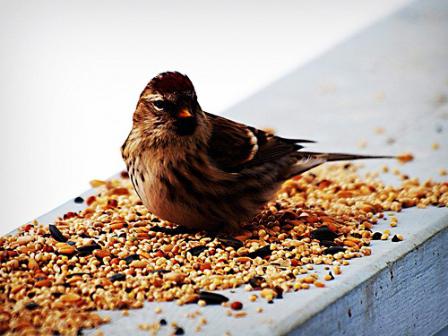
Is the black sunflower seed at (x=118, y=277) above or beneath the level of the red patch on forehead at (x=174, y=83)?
beneath

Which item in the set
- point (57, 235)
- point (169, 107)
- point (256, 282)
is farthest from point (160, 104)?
point (256, 282)

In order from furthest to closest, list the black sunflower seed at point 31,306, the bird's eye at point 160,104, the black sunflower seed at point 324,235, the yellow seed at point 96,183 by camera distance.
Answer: the yellow seed at point 96,183 → the black sunflower seed at point 324,235 → the bird's eye at point 160,104 → the black sunflower seed at point 31,306

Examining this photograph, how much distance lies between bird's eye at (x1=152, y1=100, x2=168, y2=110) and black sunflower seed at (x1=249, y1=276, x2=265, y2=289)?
0.68 meters

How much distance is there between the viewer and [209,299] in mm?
2617

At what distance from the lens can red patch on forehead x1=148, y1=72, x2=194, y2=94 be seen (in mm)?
2996

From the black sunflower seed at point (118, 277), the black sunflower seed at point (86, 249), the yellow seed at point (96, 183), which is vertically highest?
the yellow seed at point (96, 183)

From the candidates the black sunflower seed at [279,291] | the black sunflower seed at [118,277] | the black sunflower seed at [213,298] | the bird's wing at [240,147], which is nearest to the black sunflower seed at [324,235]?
the bird's wing at [240,147]

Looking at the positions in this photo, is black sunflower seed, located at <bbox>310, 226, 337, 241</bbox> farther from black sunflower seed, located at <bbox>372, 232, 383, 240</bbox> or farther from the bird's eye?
the bird's eye

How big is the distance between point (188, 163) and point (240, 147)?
0.28m

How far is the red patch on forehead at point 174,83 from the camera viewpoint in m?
3.00

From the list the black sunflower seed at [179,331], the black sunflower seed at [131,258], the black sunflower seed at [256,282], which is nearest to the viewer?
the black sunflower seed at [179,331]

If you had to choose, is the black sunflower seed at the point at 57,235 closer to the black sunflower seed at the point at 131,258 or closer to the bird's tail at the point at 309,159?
the black sunflower seed at the point at 131,258

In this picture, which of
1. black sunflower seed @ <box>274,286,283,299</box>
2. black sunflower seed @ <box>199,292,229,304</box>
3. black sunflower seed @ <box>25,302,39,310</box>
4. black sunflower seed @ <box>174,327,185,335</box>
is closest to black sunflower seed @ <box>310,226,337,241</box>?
black sunflower seed @ <box>274,286,283,299</box>

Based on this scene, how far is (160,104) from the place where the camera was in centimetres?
304
